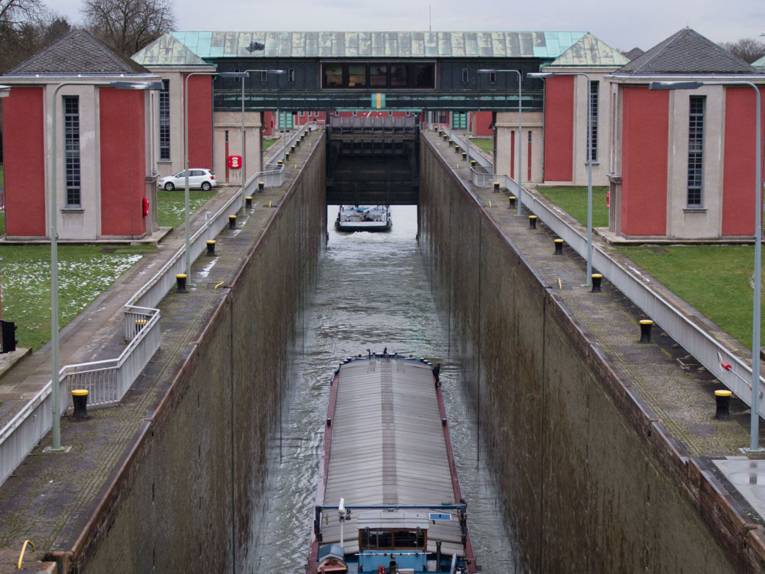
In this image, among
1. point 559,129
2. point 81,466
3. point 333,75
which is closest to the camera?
point 81,466

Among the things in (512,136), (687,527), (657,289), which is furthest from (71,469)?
(512,136)

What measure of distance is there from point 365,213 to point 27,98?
70.9m

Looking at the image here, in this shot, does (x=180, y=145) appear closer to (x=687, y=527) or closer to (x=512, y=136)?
(x=512, y=136)

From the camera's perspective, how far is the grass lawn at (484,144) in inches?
3812

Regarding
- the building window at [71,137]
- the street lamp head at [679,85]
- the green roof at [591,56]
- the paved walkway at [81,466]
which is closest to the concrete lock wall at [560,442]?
the street lamp head at [679,85]

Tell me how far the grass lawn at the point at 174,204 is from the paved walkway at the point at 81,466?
23.2 m

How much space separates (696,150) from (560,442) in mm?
20410

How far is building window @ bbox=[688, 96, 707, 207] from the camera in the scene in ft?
160

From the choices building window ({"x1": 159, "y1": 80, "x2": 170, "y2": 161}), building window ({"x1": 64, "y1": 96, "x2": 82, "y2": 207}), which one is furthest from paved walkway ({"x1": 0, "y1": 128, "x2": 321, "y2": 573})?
building window ({"x1": 159, "y1": 80, "x2": 170, "y2": 161})

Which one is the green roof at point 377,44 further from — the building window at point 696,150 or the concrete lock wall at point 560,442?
the building window at point 696,150

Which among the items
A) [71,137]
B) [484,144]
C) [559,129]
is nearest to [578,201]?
[559,129]

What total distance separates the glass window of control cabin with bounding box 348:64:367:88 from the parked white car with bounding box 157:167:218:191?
13.1 meters

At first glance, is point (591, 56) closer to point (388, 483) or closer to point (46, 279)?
point (46, 279)

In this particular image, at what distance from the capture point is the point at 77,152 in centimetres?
4859
